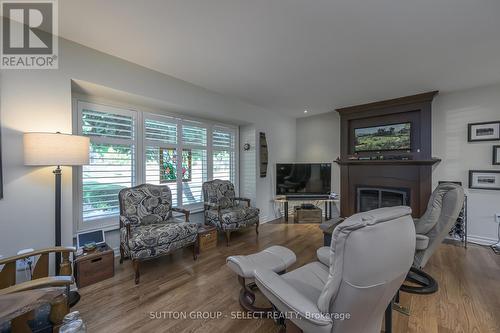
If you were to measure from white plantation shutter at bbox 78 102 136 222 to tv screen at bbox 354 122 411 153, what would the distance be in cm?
431

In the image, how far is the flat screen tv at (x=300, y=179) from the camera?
4914 mm

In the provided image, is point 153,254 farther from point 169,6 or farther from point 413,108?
point 413,108

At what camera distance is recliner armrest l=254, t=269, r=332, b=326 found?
1012mm

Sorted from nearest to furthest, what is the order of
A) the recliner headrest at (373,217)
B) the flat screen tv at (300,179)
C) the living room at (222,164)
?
the recliner headrest at (373,217) < the living room at (222,164) < the flat screen tv at (300,179)

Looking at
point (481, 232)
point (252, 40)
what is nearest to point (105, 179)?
point (252, 40)

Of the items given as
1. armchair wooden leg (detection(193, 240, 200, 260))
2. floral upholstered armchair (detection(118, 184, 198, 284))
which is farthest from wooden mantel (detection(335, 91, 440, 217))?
floral upholstered armchair (detection(118, 184, 198, 284))

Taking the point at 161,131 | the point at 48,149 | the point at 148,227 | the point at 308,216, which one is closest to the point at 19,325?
the point at 48,149

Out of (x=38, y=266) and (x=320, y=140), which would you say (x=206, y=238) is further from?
(x=320, y=140)

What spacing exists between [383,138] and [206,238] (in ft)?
12.7

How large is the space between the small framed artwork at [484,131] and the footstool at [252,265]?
12.4 feet

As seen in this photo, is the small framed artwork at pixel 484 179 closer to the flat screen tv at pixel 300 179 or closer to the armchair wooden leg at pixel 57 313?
the flat screen tv at pixel 300 179

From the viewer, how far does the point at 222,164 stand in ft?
14.6

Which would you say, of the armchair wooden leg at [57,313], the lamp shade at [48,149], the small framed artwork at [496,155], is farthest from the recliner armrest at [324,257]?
the small framed artwork at [496,155]

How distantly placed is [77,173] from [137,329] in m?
2.03
